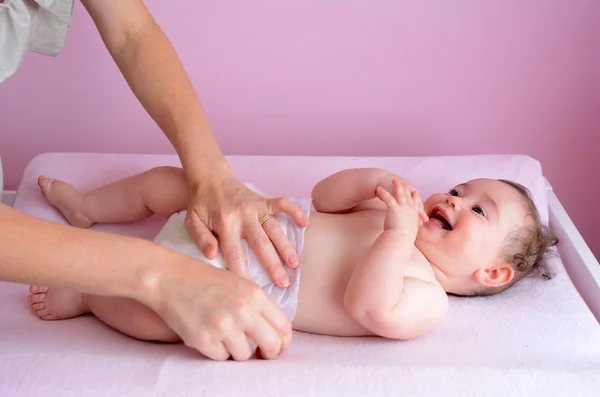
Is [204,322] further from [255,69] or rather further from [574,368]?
[255,69]

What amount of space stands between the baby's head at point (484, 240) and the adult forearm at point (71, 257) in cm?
62

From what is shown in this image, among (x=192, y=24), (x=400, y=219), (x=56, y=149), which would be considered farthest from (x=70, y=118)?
(x=400, y=219)

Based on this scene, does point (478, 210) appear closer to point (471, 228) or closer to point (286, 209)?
point (471, 228)

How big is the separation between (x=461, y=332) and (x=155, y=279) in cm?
58

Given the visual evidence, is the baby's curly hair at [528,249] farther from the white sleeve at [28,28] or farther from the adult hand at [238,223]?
the white sleeve at [28,28]

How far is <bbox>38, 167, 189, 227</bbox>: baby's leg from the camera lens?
143cm

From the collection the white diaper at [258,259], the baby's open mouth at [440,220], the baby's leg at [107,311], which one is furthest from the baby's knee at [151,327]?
the baby's open mouth at [440,220]

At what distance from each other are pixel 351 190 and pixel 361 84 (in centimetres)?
57

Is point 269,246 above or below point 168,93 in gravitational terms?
below

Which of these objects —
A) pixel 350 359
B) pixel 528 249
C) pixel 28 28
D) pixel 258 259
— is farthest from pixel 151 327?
pixel 528 249

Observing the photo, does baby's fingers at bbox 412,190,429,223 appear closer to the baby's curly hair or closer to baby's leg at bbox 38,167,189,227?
the baby's curly hair

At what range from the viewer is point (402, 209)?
49.4 inches

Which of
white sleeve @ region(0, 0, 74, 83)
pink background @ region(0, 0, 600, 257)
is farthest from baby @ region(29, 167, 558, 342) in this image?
pink background @ region(0, 0, 600, 257)

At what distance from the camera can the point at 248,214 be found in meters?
1.22
